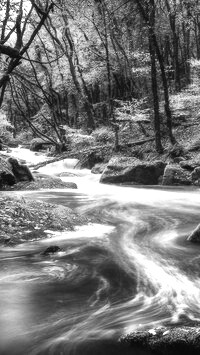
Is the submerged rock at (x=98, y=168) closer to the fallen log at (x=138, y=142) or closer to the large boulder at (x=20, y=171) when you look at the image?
the fallen log at (x=138, y=142)

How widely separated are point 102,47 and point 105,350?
2380 centimetres

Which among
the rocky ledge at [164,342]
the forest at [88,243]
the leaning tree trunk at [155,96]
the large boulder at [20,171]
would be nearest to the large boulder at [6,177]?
the forest at [88,243]

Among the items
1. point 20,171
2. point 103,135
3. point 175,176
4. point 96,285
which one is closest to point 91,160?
point 103,135

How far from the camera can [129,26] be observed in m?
22.7

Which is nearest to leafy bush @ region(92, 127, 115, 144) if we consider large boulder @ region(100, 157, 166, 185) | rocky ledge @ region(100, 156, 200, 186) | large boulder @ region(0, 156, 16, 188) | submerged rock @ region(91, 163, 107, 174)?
submerged rock @ region(91, 163, 107, 174)

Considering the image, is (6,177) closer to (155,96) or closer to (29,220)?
(29,220)

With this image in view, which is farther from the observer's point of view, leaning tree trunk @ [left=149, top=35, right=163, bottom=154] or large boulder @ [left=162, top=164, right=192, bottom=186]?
leaning tree trunk @ [left=149, top=35, right=163, bottom=154]

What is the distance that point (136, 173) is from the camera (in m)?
15.9

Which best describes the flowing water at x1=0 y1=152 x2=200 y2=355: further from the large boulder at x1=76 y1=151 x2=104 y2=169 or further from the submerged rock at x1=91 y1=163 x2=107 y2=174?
the large boulder at x1=76 y1=151 x2=104 y2=169

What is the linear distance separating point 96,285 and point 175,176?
429 inches

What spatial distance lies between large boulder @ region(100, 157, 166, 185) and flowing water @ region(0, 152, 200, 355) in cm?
688

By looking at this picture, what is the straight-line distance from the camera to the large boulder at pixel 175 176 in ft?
47.8

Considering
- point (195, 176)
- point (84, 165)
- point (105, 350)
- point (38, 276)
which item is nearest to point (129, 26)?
point (84, 165)

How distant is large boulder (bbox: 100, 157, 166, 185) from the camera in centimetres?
1562
